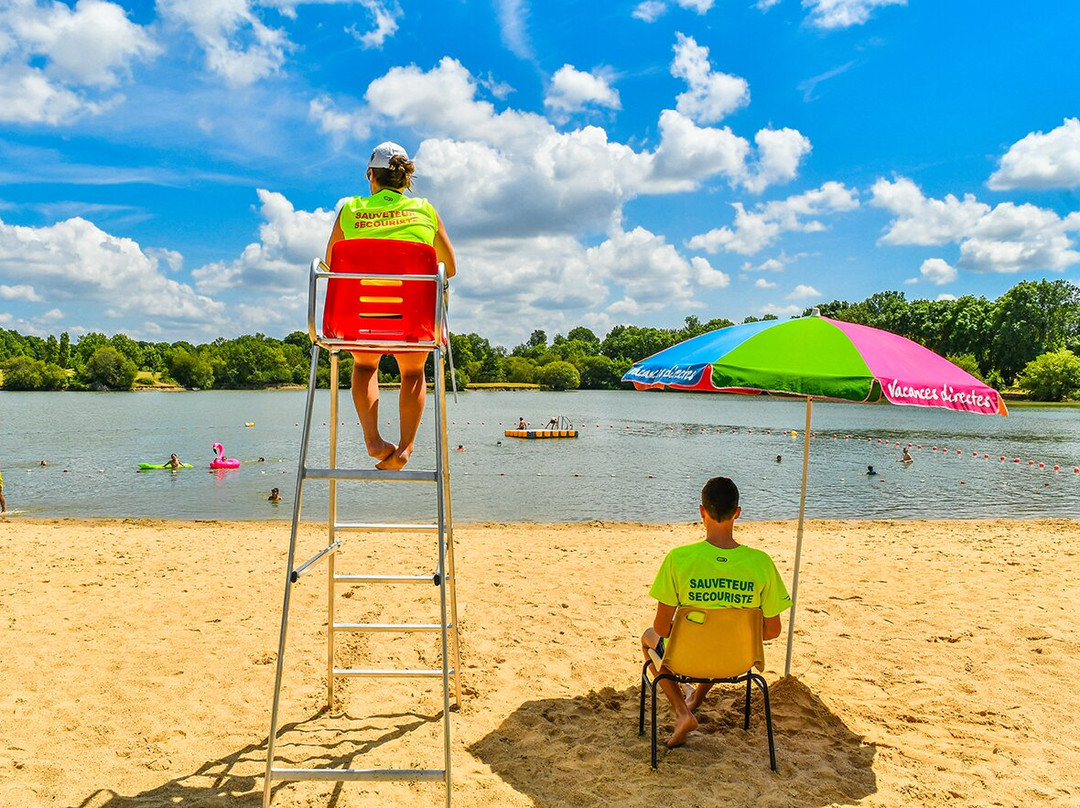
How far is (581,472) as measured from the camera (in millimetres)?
27406

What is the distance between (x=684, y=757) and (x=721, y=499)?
5.21 ft

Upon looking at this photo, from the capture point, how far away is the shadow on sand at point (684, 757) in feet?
12.4

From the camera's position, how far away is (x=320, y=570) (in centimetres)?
865

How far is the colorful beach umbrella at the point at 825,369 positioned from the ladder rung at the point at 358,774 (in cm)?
231

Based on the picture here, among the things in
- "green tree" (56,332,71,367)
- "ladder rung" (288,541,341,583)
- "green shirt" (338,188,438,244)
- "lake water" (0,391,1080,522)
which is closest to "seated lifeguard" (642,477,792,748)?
"ladder rung" (288,541,341,583)

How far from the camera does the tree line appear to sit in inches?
3605

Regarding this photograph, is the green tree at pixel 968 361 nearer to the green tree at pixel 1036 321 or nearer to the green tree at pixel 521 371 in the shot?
the green tree at pixel 1036 321

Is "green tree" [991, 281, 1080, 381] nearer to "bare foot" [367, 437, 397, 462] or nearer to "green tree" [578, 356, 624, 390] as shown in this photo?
"green tree" [578, 356, 624, 390]

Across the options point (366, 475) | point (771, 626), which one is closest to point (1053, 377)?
point (771, 626)

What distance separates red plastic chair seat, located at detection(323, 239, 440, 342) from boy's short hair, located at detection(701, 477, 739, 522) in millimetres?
1713

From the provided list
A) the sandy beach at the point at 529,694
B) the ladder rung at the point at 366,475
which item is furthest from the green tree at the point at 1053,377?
the ladder rung at the point at 366,475

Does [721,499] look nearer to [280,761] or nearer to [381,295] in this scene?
[381,295]

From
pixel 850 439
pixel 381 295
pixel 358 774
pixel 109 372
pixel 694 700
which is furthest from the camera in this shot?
pixel 109 372

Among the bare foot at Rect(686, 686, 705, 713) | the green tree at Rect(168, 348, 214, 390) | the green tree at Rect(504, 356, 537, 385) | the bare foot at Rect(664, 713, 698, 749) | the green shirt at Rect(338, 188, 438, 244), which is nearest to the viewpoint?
the green shirt at Rect(338, 188, 438, 244)
